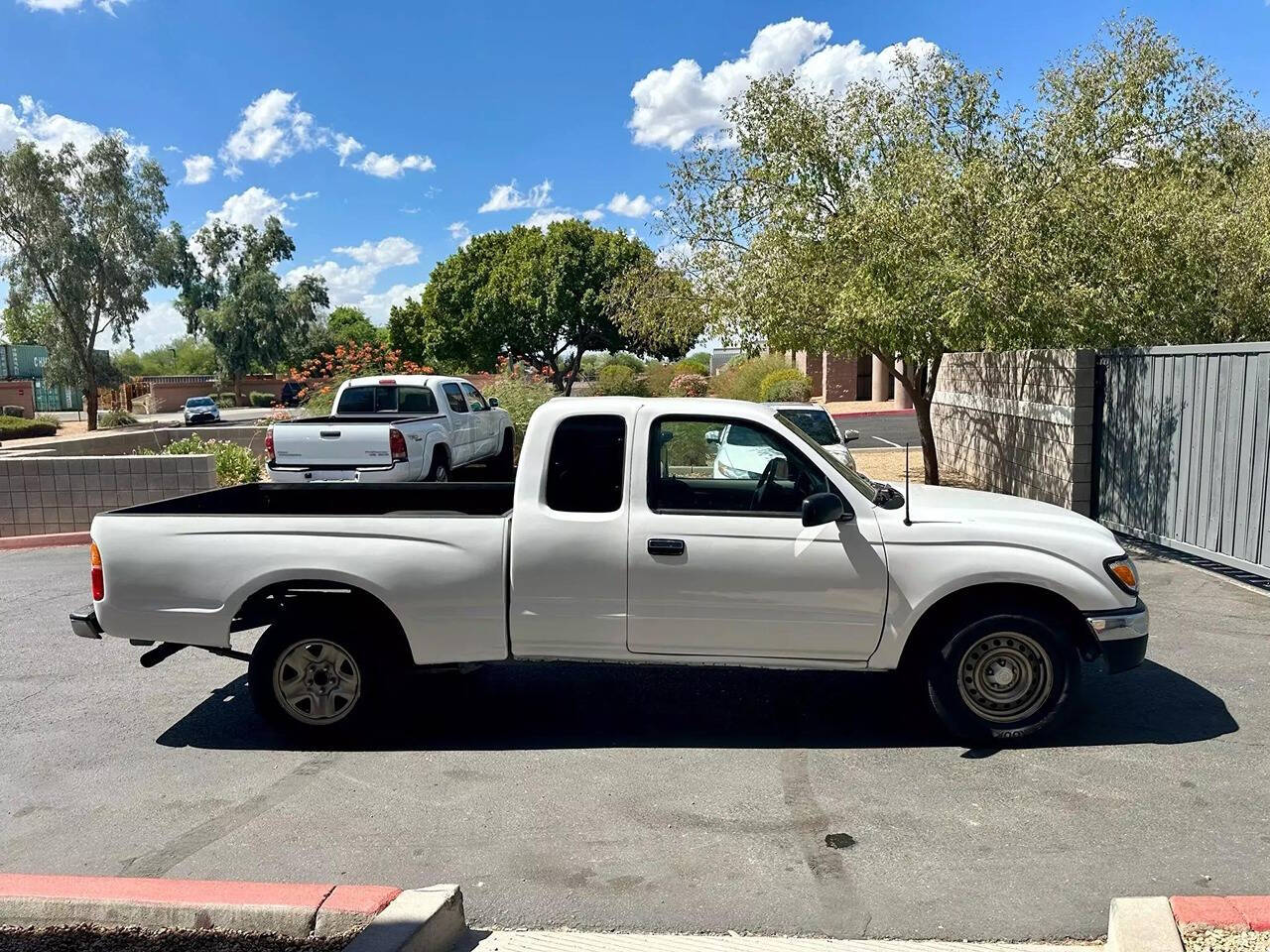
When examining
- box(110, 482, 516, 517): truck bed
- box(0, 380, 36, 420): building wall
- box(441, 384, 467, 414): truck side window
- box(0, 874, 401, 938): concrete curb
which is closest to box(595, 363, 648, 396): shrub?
box(441, 384, 467, 414): truck side window

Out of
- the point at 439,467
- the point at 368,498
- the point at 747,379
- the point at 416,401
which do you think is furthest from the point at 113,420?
the point at 368,498

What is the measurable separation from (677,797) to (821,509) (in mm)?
1601

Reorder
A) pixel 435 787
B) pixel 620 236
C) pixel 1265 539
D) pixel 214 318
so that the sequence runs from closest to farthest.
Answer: pixel 435 787, pixel 1265 539, pixel 620 236, pixel 214 318

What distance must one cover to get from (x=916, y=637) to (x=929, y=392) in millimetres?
10765

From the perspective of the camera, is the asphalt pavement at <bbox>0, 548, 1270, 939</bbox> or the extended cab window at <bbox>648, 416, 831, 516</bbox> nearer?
the asphalt pavement at <bbox>0, 548, 1270, 939</bbox>

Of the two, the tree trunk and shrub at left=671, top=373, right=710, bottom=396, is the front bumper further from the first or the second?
shrub at left=671, top=373, right=710, bottom=396

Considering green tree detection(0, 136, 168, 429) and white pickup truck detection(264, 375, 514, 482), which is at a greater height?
green tree detection(0, 136, 168, 429)

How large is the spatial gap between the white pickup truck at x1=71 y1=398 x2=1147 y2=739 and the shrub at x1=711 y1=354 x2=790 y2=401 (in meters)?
28.4

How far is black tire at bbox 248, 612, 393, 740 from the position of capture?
5.57 meters

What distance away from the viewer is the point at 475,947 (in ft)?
12.1

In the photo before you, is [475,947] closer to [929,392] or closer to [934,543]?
[934,543]

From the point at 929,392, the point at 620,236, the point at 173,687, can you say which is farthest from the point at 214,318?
the point at 173,687

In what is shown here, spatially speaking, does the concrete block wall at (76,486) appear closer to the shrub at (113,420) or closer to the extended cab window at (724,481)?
the extended cab window at (724,481)

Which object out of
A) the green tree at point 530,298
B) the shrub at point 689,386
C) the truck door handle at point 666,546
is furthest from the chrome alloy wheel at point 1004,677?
the green tree at point 530,298
